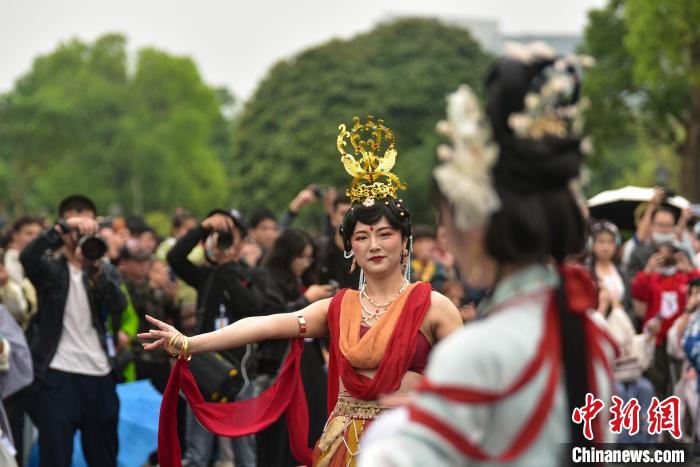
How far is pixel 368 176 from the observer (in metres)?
6.11

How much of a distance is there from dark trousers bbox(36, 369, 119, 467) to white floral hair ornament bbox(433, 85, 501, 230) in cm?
569

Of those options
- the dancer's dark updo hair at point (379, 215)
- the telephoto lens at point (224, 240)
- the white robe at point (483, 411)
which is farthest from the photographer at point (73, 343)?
the white robe at point (483, 411)

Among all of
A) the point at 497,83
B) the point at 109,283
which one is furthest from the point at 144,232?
the point at 497,83

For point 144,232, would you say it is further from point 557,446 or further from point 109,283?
point 557,446

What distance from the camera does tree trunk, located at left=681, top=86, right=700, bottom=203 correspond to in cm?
3092

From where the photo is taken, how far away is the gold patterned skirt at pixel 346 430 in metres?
5.45

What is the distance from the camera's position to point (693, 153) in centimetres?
3155

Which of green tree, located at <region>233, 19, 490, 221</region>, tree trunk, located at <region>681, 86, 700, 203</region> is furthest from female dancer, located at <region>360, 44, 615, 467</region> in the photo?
green tree, located at <region>233, 19, 490, 221</region>

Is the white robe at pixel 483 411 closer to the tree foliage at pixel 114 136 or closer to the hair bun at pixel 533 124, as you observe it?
the hair bun at pixel 533 124

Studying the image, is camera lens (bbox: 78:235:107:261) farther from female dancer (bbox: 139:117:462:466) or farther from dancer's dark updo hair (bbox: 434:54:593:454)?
dancer's dark updo hair (bbox: 434:54:593:454)

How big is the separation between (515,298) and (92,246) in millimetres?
5629

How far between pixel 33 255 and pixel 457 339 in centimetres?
575

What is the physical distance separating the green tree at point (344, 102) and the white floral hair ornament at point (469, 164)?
42.3m

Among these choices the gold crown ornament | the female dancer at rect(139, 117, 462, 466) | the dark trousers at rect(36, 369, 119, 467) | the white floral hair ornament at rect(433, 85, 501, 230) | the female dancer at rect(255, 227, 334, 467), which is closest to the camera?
the white floral hair ornament at rect(433, 85, 501, 230)
